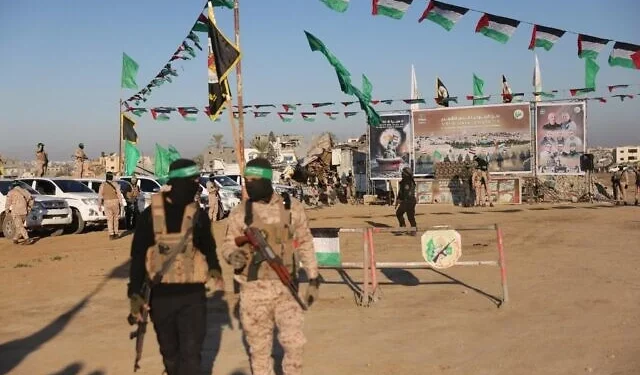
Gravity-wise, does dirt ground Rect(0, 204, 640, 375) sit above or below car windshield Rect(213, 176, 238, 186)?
below

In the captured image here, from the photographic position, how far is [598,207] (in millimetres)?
26141

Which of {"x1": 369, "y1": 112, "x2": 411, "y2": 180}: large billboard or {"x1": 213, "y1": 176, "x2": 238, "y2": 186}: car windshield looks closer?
{"x1": 213, "y1": 176, "x2": 238, "y2": 186}: car windshield

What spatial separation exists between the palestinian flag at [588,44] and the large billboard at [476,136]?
48.7 ft

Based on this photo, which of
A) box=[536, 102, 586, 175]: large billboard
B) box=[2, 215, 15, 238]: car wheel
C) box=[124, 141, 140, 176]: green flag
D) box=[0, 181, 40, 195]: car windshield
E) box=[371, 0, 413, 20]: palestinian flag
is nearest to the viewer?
box=[371, 0, 413, 20]: palestinian flag

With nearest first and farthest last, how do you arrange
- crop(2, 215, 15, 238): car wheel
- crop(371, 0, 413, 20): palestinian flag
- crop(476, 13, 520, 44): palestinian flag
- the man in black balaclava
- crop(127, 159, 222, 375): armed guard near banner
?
crop(127, 159, 222, 375): armed guard near banner, crop(371, 0, 413, 20): palestinian flag, crop(476, 13, 520, 44): palestinian flag, the man in black balaclava, crop(2, 215, 15, 238): car wheel

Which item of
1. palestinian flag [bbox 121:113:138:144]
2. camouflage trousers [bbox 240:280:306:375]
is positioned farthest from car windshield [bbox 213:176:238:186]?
camouflage trousers [bbox 240:280:306:375]

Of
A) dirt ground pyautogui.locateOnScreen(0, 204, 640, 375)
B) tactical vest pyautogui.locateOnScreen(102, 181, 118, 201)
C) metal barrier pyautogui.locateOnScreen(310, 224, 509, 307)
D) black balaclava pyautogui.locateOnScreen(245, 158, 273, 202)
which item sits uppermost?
black balaclava pyautogui.locateOnScreen(245, 158, 273, 202)

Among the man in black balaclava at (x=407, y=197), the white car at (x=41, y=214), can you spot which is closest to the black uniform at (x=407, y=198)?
the man in black balaclava at (x=407, y=197)

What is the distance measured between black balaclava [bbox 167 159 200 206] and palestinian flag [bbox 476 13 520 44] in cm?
1037

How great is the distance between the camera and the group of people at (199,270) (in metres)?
4.39

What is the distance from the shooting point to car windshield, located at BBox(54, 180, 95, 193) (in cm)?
1907

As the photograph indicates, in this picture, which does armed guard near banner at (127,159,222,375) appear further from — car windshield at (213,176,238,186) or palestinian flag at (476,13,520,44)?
car windshield at (213,176,238,186)

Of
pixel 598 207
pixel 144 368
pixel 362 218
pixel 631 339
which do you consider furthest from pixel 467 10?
pixel 598 207

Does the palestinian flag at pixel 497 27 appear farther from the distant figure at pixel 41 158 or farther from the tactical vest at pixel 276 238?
the distant figure at pixel 41 158
